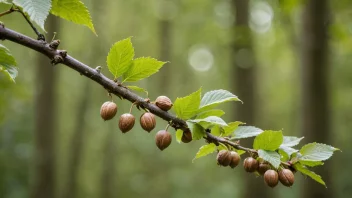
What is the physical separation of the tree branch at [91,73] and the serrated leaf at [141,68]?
0.09 meters

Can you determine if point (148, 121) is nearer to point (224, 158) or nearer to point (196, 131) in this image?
point (196, 131)

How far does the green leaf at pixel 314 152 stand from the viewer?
49.9 inches

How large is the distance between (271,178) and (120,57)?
0.53 meters

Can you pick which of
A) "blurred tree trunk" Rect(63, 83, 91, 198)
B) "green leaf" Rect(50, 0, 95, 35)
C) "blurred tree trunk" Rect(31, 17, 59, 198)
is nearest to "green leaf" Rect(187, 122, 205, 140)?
"green leaf" Rect(50, 0, 95, 35)

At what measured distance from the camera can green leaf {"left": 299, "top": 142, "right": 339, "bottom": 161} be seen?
1.27 metres

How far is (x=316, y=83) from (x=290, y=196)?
10.1 m

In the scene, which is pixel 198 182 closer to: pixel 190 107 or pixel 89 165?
pixel 89 165

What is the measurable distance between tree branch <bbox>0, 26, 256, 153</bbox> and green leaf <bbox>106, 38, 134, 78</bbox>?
0.09 metres

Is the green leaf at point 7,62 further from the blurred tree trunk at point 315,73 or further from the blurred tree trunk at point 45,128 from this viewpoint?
the blurred tree trunk at point 45,128

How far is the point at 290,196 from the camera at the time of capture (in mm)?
14086

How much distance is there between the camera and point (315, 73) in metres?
4.80

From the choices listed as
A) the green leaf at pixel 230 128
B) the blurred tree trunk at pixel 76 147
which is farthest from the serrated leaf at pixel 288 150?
the blurred tree trunk at pixel 76 147

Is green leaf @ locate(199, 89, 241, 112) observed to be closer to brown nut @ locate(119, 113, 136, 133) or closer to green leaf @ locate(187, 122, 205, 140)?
green leaf @ locate(187, 122, 205, 140)

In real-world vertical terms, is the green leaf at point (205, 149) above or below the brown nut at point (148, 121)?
below
